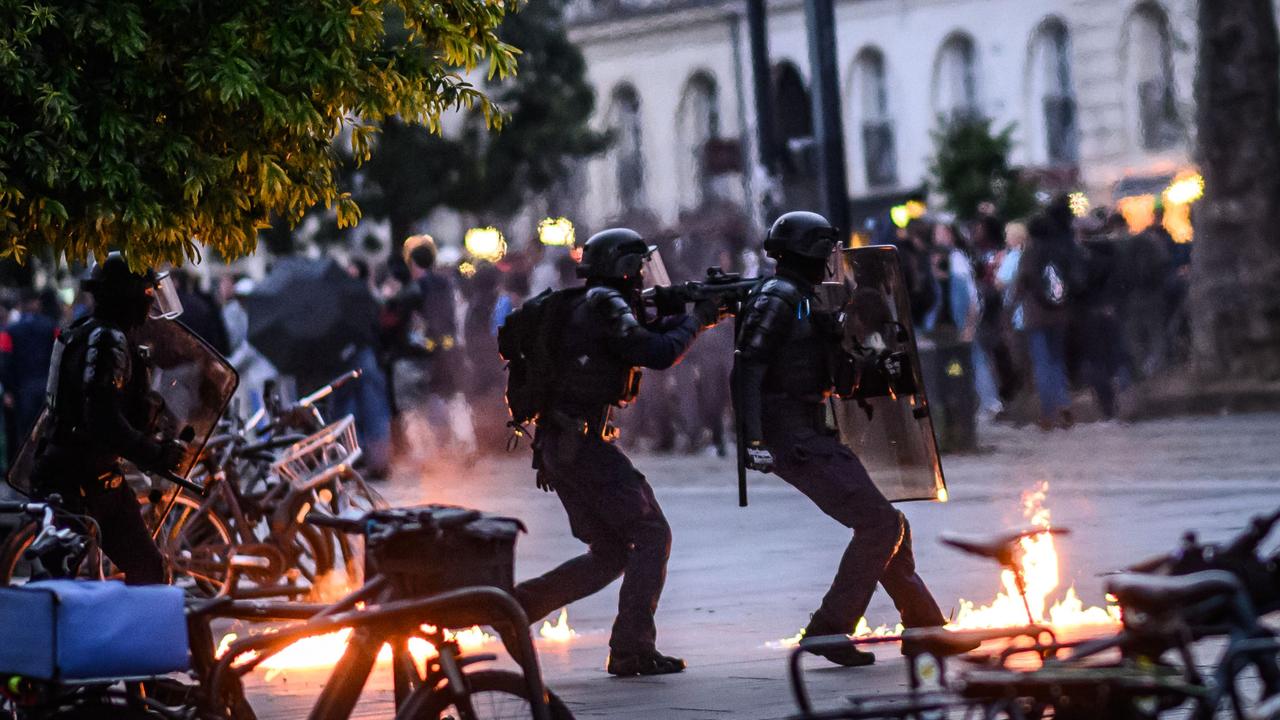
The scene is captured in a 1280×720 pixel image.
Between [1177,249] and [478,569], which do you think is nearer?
[478,569]

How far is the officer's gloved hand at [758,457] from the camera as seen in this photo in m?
8.94

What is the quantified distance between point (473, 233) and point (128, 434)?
119 ft

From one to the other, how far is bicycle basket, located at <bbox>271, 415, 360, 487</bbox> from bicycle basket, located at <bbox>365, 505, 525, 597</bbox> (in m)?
6.27

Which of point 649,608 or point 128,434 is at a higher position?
point 128,434

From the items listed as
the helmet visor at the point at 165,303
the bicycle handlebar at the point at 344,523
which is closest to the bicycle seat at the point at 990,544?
the bicycle handlebar at the point at 344,523

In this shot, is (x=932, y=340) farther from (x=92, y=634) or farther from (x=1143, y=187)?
(x=1143, y=187)

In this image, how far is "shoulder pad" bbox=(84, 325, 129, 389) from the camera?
927cm

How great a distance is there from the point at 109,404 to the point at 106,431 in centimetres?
11

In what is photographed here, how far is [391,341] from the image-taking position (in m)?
21.3

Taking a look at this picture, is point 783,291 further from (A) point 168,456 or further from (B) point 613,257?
(A) point 168,456

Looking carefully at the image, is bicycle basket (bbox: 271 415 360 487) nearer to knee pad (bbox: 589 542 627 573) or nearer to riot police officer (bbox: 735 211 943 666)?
knee pad (bbox: 589 542 627 573)

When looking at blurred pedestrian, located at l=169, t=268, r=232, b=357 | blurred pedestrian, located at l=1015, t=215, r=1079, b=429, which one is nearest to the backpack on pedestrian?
blurred pedestrian, located at l=169, t=268, r=232, b=357

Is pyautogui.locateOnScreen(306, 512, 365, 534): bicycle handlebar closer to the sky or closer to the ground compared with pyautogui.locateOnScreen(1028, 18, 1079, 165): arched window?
closer to the ground

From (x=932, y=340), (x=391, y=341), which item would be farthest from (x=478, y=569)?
(x=391, y=341)
